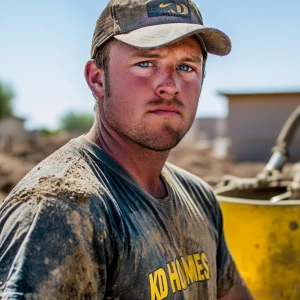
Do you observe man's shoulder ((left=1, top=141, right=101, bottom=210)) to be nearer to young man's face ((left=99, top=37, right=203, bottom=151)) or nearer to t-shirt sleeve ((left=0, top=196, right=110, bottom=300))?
t-shirt sleeve ((left=0, top=196, right=110, bottom=300))

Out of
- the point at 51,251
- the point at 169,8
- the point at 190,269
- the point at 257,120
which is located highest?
the point at 257,120

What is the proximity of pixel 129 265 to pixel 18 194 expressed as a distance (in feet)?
1.17

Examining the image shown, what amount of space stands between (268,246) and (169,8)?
1.23 meters

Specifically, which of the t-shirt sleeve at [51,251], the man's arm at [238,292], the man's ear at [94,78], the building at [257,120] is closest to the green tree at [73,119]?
the building at [257,120]

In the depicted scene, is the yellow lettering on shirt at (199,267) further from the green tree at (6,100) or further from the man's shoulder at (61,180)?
the green tree at (6,100)

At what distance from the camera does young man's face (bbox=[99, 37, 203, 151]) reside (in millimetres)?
1534

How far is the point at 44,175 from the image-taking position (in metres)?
1.35

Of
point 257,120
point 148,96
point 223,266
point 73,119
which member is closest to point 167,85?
point 148,96

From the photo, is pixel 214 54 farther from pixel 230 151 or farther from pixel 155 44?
pixel 230 151

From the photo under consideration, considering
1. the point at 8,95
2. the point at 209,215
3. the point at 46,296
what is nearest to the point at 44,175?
the point at 46,296

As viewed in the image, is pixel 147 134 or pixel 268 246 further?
pixel 268 246

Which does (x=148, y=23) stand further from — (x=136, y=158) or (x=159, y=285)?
(x=159, y=285)

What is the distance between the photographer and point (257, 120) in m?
14.0

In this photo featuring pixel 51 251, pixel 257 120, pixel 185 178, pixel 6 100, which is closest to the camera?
pixel 51 251
